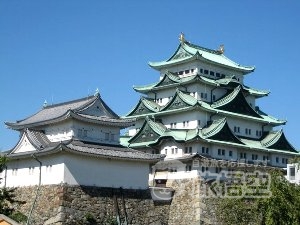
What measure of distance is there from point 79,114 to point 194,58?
16.9 metres

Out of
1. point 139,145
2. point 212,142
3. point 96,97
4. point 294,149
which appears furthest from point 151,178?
point 294,149

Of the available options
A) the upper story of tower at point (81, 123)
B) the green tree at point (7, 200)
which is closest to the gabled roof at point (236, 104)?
the upper story of tower at point (81, 123)

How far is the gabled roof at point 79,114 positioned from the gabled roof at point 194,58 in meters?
13.7

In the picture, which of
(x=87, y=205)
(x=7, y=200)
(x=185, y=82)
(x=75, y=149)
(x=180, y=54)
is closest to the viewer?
(x=7, y=200)

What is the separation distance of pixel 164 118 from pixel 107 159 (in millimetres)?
14110

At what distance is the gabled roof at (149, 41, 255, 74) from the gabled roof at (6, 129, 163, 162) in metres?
14.6

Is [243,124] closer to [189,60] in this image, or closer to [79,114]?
[189,60]

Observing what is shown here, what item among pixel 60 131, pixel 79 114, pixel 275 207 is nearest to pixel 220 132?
pixel 79 114

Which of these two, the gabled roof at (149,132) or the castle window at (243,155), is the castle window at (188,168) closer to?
the gabled roof at (149,132)

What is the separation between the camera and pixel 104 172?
4119cm

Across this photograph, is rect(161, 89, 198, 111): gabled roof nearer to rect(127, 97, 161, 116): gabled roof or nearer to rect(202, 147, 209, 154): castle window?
rect(127, 97, 161, 116): gabled roof

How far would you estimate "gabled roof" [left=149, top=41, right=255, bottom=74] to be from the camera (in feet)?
182

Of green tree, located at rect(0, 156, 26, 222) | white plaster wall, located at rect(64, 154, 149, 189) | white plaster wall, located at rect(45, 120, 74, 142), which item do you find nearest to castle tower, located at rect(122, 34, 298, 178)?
white plaster wall, located at rect(64, 154, 149, 189)

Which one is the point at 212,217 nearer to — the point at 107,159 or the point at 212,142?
the point at 212,142
